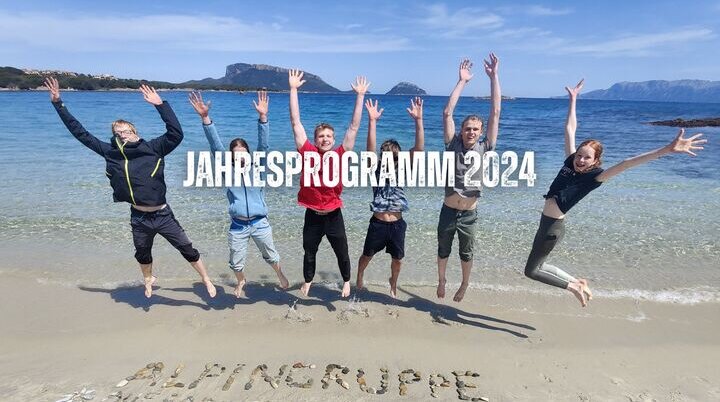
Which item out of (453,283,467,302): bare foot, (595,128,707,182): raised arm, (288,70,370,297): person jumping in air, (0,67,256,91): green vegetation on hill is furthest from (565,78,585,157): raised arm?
(0,67,256,91): green vegetation on hill

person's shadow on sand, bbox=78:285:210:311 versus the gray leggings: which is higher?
the gray leggings

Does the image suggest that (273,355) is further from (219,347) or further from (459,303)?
(459,303)

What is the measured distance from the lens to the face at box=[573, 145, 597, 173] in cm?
457

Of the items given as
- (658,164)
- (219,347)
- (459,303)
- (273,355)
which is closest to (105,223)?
(219,347)

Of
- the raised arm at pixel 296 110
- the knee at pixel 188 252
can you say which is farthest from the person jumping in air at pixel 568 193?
the knee at pixel 188 252

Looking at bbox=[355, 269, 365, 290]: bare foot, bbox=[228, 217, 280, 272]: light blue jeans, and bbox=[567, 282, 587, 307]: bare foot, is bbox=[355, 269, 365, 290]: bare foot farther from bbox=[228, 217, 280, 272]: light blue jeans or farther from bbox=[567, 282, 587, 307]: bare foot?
bbox=[567, 282, 587, 307]: bare foot

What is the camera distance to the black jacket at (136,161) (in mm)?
4973

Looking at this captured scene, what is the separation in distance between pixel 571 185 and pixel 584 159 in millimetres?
326

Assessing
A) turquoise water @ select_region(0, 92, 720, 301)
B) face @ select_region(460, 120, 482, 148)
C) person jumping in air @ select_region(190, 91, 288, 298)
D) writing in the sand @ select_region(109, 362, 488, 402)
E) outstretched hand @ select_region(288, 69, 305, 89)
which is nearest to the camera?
writing in the sand @ select_region(109, 362, 488, 402)

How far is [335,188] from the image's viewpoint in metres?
5.00

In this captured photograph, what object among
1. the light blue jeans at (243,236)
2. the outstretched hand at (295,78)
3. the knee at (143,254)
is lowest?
the knee at (143,254)

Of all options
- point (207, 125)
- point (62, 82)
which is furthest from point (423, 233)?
point (62, 82)

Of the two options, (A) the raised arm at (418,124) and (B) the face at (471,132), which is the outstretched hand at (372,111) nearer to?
(A) the raised arm at (418,124)

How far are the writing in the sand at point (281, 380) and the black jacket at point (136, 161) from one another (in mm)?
2012
